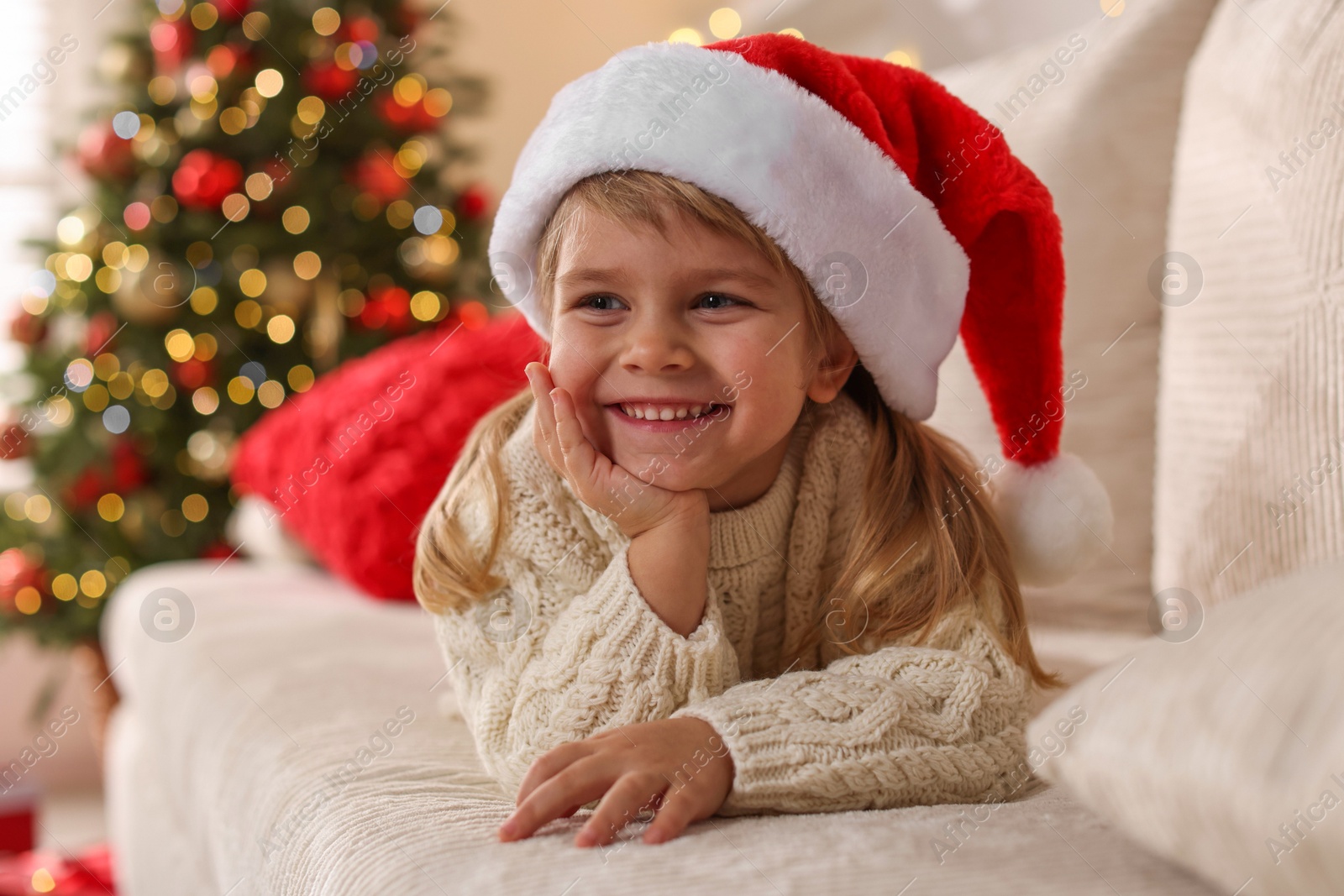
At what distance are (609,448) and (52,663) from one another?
249 cm

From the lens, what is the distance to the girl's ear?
886mm

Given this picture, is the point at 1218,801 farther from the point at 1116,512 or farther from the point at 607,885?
the point at 1116,512

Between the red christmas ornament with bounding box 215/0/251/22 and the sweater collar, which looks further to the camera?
the red christmas ornament with bounding box 215/0/251/22

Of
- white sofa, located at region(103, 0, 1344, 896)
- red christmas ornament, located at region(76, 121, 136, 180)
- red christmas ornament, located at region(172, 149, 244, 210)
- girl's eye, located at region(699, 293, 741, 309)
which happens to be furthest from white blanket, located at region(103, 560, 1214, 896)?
red christmas ornament, located at region(76, 121, 136, 180)

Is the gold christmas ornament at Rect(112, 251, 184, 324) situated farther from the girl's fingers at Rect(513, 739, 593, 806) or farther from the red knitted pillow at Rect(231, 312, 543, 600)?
the girl's fingers at Rect(513, 739, 593, 806)

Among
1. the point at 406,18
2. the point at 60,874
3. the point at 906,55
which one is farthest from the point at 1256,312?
the point at 406,18

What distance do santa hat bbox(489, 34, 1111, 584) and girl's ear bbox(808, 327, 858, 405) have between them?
0.02 meters

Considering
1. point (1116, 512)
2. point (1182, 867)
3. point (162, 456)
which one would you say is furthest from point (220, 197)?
point (1182, 867)

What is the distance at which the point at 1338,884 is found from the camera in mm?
405

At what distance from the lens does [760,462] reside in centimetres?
90

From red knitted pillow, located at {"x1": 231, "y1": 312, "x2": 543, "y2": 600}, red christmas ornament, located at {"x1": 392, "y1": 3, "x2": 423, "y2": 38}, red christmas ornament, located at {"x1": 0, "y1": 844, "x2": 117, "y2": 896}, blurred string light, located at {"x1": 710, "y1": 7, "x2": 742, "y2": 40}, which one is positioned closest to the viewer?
red knitted pillow, located at {"x1": 231, "y1": 312, "x2": 543, "y2": 600}

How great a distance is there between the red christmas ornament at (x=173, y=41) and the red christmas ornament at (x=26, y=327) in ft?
2.04

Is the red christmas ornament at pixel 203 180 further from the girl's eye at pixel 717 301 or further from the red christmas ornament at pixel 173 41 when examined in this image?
the girl's eye at pixel 717 301

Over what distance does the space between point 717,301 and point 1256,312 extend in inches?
19.2
